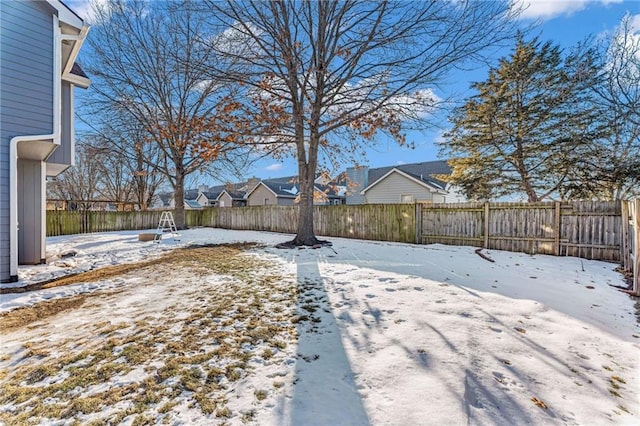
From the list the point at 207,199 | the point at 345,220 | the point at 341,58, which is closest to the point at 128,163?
the point at 207,199

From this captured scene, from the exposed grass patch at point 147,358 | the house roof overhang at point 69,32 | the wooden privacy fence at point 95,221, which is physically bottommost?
the exposed grass patch at point 147,358

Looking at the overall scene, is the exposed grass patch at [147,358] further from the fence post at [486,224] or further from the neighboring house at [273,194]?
the neighboring house at [273,194]

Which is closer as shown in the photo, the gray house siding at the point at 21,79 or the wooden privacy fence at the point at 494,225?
the gray house siding at the point at 21,79

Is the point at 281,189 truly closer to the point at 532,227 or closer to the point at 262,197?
the point at 262,197

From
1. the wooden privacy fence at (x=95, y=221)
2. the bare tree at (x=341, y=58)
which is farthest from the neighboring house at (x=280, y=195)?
the bare tree at (x=341, y=58)

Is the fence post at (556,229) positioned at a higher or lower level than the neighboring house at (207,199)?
lower

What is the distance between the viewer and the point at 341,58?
9148mm

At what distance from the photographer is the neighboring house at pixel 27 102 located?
5.60m

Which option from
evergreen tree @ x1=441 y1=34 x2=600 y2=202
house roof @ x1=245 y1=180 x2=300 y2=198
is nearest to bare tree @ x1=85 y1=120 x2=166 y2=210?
house roof @ x1=245 y1=180 x2=300 y2=198

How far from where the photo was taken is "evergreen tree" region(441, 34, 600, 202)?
1157cm

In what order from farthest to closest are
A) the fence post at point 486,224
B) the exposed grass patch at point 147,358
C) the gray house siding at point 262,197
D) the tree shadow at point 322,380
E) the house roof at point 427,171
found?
the gray house siding at point 262,197 → the house roof at point 427,171 → the fence post at point 486,224 → the exposed grass patch at point 147,358 → the tree shadow at point 322,380

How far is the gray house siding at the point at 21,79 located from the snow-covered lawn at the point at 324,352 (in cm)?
236

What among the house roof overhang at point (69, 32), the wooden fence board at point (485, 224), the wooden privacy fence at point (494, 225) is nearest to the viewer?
the house roof overhang at point (69, 32)

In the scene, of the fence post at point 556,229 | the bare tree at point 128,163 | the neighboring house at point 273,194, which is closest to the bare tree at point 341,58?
the fence post at point 556,229
